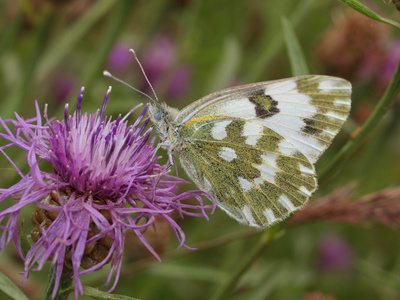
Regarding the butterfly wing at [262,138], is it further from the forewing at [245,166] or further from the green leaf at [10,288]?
the green leaf at [10,288]

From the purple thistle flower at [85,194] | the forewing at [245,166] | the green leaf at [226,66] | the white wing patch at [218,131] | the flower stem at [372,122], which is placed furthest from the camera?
the green leaf at [226,66]

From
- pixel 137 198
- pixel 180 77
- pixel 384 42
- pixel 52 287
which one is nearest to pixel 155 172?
pixel 137 198

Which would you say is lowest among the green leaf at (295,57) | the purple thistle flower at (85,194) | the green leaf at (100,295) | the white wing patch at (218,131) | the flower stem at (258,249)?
the flower stem at (258,249)

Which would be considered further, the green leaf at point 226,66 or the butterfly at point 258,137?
the green leaf at point 226,66

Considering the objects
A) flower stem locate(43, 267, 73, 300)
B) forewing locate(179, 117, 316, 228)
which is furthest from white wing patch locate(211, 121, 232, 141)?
flower stem locate(43, 267, 73, 300)

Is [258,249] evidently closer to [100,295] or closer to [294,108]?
[294,108]

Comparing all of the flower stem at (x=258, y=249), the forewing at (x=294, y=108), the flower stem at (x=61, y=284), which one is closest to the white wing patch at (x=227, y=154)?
the forewing at (x=294, y=108)
